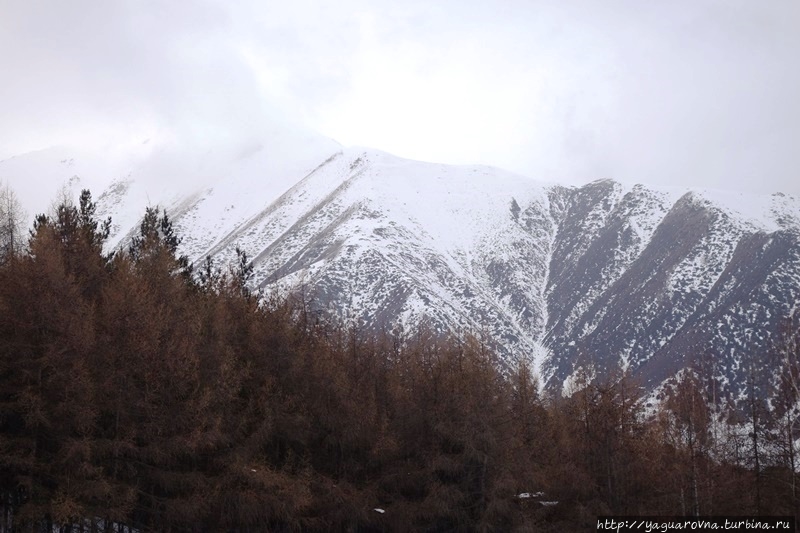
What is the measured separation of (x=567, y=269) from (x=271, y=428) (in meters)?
141

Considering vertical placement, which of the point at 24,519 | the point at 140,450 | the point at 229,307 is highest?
the point at 229,307

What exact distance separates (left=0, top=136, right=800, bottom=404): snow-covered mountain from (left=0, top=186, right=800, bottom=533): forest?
60869mm

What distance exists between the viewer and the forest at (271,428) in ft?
95.1

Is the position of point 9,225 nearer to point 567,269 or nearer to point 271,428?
point 271,428

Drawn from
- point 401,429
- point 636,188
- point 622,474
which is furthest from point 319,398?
point 636,188

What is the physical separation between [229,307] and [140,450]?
11763mm

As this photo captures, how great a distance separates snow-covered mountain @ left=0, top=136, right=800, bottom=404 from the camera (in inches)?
4988

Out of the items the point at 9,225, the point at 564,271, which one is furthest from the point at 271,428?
the point at 564,271

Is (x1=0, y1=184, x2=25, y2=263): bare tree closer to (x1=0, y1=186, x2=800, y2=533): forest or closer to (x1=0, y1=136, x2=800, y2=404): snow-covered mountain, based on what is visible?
(x1=0, y1=186, x2=800, y2=533): forest

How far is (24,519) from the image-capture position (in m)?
27.0

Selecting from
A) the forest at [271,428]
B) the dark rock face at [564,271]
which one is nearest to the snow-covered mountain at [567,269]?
the dark rock face at [564,271]

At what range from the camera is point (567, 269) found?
169m

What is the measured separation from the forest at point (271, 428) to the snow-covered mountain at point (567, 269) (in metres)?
60.9

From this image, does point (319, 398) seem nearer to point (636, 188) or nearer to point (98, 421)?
point (98, 421)
